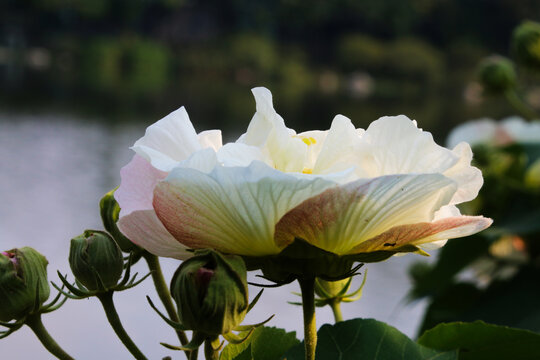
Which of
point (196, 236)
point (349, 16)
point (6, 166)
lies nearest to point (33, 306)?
point (196, 236)

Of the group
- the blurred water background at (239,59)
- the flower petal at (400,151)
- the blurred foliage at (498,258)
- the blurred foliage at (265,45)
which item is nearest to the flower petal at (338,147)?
the flower petal at (400,151)

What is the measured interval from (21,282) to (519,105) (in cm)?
88

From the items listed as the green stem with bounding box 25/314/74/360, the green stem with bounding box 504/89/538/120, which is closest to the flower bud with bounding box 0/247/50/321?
the green stem with bounding box 25/314/74/360

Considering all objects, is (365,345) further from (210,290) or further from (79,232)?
(79,232)

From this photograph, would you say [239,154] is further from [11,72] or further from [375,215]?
[11,72]

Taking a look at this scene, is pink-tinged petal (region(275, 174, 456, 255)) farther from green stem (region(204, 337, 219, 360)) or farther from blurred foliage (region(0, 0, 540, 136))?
blurred foliage (region(0, 0, 540, 136))

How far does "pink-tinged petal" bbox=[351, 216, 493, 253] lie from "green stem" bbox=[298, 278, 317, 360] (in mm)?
16

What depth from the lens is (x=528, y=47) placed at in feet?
3.00

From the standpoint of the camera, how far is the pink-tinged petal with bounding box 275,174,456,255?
215 mm

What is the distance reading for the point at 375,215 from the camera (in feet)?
0.74

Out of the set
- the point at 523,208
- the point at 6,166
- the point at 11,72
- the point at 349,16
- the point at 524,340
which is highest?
the point at 349,16

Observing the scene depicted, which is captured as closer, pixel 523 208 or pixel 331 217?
pixel 331 217

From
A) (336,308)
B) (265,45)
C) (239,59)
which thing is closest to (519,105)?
(336,308)

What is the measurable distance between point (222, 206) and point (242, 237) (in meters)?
0.01
